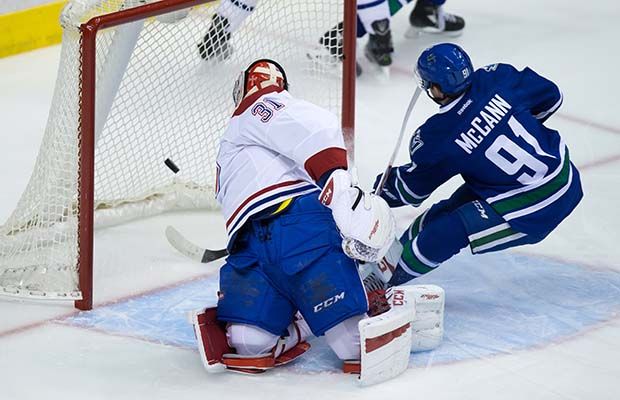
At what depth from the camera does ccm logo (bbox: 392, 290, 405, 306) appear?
9.77 ft

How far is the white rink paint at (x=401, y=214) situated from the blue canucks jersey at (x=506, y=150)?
321 mm

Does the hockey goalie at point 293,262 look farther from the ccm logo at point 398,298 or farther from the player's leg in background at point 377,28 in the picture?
the player's leg in background at point 377,28

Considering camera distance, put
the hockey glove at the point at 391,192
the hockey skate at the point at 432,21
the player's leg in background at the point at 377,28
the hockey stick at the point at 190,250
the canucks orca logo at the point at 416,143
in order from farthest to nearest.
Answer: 1. the hockey skate at the point at 432,21
2. the player's leg in background at the point at 377,28
3. the hockey stick at the point at 190,250
4. the hockey glove at the point at 391,192
5. the canucks orca logo at the point at 416,143

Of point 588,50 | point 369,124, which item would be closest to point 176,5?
point 369,124

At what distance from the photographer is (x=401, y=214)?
3.92 m

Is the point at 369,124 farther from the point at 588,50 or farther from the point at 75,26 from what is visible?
the point at 75,26

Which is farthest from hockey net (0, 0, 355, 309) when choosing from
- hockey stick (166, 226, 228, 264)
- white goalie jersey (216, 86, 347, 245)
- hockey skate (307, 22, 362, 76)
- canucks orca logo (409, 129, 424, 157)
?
canucks orca logo (409, 129, 424, 157)

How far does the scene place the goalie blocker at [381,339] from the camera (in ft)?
9.43

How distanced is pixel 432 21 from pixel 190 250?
226cm

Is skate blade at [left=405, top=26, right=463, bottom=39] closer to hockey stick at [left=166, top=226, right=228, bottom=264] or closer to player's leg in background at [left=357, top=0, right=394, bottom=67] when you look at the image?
player's leg in background at [left=357, top=0, right=394, bottom=67]

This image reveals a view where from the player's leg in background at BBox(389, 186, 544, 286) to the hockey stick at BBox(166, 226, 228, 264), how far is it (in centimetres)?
52

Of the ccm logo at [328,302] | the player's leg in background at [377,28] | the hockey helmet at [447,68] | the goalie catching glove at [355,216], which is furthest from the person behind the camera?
the player's leg in background at [377,28]

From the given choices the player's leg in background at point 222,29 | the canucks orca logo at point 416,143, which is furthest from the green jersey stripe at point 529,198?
the player's leg in background at point 222,29

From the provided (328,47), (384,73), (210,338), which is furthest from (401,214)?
(384,73)
